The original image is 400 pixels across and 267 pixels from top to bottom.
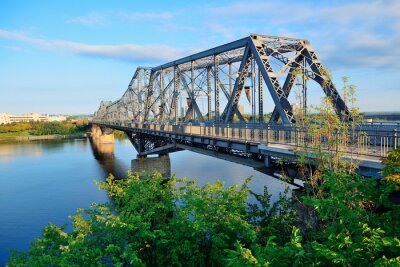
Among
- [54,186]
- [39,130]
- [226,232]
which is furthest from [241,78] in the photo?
[39,130]

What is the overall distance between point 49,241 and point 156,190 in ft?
13.8

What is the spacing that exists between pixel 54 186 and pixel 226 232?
38.0 m

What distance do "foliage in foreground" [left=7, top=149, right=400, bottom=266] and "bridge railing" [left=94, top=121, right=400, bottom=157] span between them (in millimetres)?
1417

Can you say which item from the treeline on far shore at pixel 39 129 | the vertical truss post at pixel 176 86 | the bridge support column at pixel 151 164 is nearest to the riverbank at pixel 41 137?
the treeline on far shore at pixel 39 129

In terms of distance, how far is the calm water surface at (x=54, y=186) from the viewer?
2777 centimetres

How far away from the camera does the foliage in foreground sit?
7258mm

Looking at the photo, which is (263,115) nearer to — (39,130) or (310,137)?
(310,137)

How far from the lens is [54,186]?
4353 cm

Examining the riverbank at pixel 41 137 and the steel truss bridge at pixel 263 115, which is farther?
the riverbank at pixel 41 137

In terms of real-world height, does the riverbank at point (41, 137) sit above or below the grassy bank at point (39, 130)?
below

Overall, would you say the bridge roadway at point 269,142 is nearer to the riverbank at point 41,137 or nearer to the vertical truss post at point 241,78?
the vertical truss post at point 241,78

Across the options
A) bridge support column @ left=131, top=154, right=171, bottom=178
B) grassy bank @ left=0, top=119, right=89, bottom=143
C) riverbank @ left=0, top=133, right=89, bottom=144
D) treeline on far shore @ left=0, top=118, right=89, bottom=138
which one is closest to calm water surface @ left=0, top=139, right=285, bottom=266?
bridge support column @ left=131, top=154, right=171, bottom=178

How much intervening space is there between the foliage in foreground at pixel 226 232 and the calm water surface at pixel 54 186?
13.4 m

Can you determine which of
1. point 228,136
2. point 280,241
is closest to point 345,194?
point 280,241
